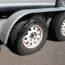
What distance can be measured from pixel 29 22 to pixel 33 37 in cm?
40

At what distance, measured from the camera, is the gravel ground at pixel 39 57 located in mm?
4504

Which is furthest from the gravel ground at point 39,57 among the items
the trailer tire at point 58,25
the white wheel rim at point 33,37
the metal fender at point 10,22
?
the metal fender at point 10,22

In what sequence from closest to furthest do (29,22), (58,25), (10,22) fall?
(10,22)
(29,22)
(58,25)

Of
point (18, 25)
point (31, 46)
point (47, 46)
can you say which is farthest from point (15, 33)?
point (47, 46)

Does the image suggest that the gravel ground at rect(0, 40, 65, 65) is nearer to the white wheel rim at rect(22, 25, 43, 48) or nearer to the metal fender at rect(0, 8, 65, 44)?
the white wheel rim at rect(22, 25, 43, 48)

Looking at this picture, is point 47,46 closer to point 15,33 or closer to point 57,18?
point 57,18

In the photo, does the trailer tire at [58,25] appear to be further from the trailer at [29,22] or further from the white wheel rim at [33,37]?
the white wheel rim at [33,37]

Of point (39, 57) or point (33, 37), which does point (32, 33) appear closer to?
point (33, 37)

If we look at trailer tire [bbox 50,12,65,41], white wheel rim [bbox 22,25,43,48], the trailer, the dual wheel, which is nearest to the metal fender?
the trailer

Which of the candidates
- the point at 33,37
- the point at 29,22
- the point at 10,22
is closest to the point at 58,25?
the point at 33,37

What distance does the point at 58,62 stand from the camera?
15.0 feet

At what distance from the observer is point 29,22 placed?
14.7ft

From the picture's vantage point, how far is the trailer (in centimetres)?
429

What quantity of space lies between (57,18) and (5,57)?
1.49 meters
